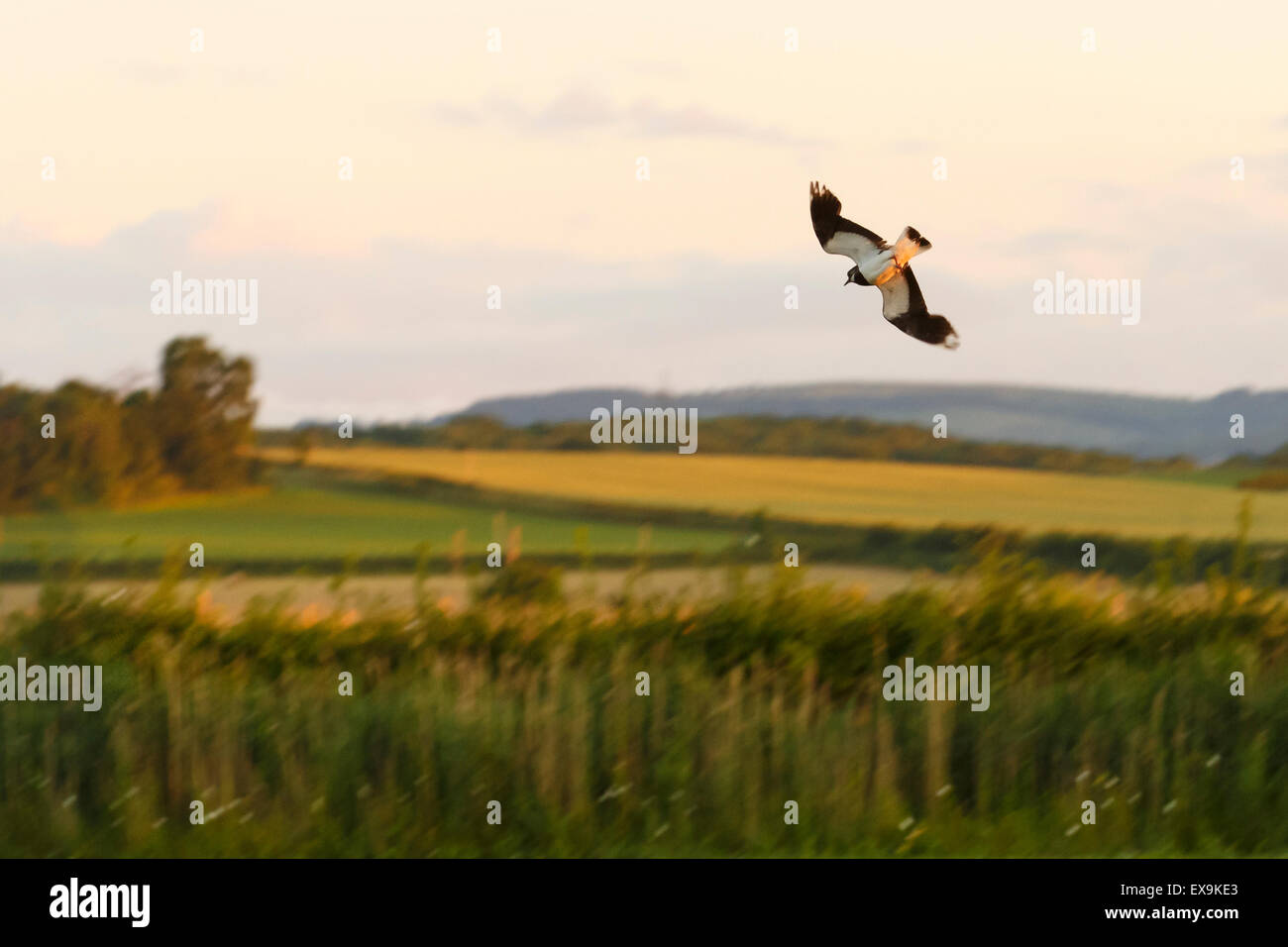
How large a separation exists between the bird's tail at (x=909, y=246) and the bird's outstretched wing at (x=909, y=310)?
165 mm

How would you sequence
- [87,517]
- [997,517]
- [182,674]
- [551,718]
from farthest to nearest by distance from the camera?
[997,517]
[87,517]
[182,674]
[551,718]

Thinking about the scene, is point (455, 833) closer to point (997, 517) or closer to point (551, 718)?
point (551, 718)

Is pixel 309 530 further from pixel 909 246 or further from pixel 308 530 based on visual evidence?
pixel 909 246

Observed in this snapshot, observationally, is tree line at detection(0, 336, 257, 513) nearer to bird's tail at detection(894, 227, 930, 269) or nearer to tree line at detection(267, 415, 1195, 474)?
tree line at detection(267, 415, 1195, 474)

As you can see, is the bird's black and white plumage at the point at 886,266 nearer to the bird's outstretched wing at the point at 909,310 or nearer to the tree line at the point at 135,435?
the bird's outstretched wing at the point at 909,310

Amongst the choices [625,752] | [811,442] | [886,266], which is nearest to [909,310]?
[886,266]

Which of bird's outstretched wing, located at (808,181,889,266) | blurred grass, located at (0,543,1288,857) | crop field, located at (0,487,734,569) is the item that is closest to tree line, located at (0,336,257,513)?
crop field, located at (0,487,734,569)

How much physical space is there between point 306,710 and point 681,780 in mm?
2390

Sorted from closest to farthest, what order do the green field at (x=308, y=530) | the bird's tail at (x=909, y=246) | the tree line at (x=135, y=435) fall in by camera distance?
the bird's tail at (x=909, y=246), the green field at (x=308, y=530), the tree line at (x=135, y=435)

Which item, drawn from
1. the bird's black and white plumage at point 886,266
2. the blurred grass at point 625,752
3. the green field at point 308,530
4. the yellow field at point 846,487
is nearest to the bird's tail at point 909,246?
the bird's black and white plumage at point 886,266

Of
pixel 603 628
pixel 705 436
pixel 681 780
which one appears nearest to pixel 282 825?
pixel 681 780

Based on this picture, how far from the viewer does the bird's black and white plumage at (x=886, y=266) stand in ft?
20.9

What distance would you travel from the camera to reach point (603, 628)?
10.1 metres

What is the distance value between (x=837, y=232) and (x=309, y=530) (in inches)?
366
